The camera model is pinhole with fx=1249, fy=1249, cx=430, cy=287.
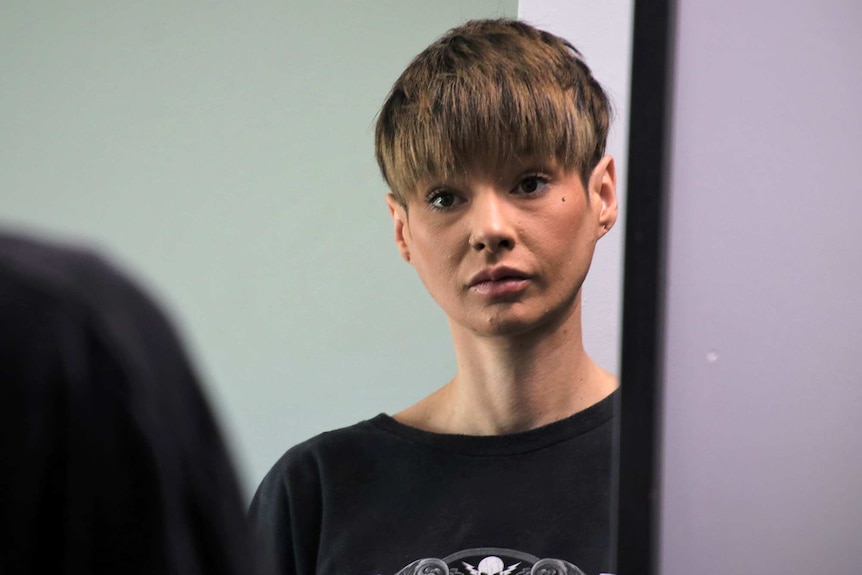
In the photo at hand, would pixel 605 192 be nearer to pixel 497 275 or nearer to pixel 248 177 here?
pixel 497 275

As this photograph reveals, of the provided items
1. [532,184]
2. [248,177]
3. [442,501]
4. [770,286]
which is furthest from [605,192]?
[248,177]

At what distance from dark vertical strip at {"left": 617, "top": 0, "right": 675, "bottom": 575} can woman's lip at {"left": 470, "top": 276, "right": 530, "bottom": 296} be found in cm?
37

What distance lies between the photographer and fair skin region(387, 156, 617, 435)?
1075 millimetres

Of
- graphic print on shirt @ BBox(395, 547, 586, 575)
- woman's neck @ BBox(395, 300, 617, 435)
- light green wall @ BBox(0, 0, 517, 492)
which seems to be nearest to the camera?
graphic print on shirt @ BBox(395, 547, 586, 575)

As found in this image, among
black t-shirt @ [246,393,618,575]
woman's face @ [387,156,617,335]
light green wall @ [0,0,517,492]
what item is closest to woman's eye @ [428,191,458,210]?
woman's face @ [387,156,617,335]

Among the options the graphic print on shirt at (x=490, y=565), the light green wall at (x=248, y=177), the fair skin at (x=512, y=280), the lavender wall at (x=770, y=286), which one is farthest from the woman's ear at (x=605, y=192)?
the light green wall at (x=248, y=177)

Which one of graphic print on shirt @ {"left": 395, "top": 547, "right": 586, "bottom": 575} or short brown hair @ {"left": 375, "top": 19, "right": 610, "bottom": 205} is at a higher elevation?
short brown hair @ {"left": 375, "top": 19, "right": 610, "bottom": 205}

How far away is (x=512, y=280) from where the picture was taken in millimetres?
1076

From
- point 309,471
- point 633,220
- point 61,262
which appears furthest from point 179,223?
point 61,262

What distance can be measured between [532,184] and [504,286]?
0.10 metres

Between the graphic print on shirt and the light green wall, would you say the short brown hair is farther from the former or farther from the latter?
the light green wall

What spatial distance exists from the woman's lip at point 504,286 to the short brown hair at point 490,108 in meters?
0.10

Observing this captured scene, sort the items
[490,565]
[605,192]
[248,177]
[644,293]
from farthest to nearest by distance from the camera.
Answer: [248,177] < [605,192] < [490,565] < [644,293]

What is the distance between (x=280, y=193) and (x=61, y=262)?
1251 millimetres
